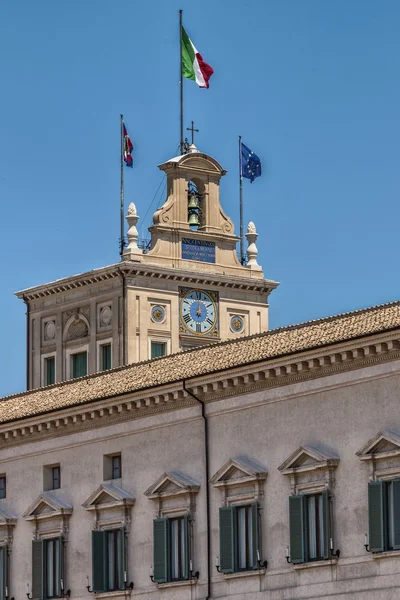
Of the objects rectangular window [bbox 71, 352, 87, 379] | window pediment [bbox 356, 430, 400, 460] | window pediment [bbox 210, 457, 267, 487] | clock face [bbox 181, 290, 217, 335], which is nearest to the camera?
window pediment [bbox 356, 430, 400, 460]

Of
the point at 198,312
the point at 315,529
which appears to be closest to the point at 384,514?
the point at 315,529

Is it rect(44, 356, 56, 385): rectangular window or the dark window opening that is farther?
rect(44, 356, 56, 385): rectangular window

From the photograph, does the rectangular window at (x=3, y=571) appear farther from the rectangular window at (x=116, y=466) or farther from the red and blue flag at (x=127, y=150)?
the red and blue flag at (x=127, y=150)

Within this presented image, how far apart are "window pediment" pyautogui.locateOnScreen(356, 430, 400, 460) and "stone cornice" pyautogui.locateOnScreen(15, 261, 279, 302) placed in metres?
39.7

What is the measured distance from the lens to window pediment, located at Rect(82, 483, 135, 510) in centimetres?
5559

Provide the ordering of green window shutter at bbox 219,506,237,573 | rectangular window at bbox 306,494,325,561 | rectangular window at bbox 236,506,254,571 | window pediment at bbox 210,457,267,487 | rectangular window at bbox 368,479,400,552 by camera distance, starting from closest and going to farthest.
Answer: rectangular window at bbox 368,479,400,552 → rectangular window at bbox 306,494,325,561 → window pediment at bbox 210,457,267,487 → rectangular window at bbox 236,506,254,571 → green window shutter at bbox 219,506,237,573

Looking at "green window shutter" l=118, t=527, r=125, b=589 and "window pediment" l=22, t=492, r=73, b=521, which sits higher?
"window pediment" l=22, t=492, r=73, b=521

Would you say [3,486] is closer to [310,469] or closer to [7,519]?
[7,519]

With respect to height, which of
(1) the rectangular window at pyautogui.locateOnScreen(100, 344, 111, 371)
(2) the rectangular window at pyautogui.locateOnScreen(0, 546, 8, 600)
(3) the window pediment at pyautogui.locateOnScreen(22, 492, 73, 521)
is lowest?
(2) the rectangular window at pyautogui.locateOnScreen(0, 546, 8, 600)

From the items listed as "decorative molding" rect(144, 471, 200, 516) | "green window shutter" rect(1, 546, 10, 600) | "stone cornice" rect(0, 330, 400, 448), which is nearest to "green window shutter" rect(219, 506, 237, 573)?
"decorative molding" rect(144, 471, 200, 516)

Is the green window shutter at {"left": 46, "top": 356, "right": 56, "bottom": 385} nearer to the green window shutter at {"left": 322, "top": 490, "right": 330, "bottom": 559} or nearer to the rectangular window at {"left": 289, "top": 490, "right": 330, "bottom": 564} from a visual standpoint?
the rectangular window at {"left": 289, "top": 490, "right": 330, "bottom": 564}

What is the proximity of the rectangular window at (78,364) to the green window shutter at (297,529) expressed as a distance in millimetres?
40424

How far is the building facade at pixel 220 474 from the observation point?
4844cm

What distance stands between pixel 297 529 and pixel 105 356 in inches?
1550
